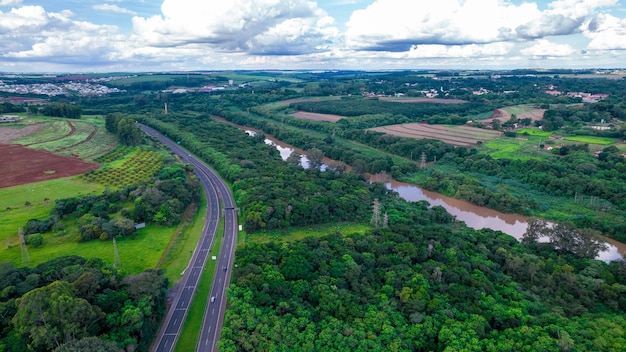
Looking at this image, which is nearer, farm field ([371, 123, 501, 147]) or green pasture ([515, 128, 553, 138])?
farm field ([371, 123, 501, 147])

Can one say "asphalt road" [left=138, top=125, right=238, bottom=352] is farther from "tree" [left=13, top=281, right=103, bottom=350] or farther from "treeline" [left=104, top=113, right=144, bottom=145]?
"treeline" [left=104, top=113, right=144, bottom=145]

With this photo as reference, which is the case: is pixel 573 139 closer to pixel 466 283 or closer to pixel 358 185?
pixel 358 185

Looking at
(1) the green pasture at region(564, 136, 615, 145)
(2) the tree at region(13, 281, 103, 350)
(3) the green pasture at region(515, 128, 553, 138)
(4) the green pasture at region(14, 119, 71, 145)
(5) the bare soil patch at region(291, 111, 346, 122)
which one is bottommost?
(2) the tree at region(13, 281, 103, 350)

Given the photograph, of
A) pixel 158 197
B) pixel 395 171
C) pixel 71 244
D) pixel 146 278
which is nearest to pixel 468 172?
pixel 395 171

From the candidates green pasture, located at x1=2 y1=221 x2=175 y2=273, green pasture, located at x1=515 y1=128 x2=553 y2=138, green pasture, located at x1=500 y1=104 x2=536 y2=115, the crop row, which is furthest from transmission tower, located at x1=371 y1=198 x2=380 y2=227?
green pasture, located at x1=500 y1=104 x2=536 y2=115

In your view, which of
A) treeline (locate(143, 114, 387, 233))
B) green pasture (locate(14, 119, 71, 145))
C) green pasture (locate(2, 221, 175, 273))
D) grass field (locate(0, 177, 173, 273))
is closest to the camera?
green pasture (locate(2, 221, 175, 273))

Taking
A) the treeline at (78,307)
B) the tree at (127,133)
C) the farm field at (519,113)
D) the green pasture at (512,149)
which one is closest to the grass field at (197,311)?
the treeline at (78,307)

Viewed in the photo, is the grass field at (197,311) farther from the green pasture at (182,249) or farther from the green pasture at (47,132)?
the green pasture at (47,132)
